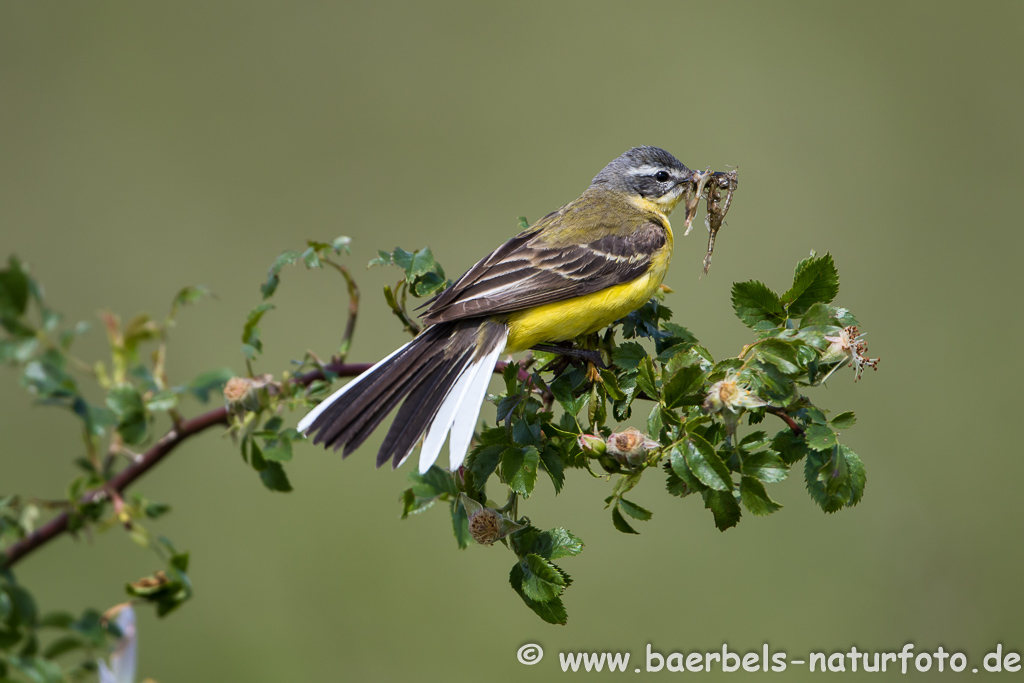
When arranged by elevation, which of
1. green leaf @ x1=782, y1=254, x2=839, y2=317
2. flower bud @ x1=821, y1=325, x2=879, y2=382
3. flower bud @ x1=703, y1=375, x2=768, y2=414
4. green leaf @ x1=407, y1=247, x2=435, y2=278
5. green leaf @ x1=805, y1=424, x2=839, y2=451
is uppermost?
green leaf @ x1=407, y1=247, x2=435, y2=278

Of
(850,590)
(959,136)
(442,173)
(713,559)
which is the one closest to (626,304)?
(713,559)

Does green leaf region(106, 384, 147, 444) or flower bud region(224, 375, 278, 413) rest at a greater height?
flower bud region(224, 375, 278, 413)

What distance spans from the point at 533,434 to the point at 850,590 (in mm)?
3761

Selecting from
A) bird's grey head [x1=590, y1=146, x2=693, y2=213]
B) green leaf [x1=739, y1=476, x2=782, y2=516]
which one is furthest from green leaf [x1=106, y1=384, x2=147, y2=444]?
bird's grey head [x1=590, y1=146, x2=693, y2=213]

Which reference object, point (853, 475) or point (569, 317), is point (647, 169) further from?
point (853, 475)

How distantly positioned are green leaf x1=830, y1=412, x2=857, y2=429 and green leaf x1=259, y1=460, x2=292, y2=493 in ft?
4.20

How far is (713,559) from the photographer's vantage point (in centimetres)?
493

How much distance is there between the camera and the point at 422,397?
248cm

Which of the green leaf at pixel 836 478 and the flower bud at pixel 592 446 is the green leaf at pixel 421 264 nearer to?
the flower bud at pixel 592 446

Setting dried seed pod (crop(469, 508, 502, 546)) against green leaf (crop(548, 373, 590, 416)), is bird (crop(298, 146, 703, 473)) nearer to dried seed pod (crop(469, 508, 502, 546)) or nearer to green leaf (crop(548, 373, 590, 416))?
dried seed pod (crop(469, 508, 502, 546))

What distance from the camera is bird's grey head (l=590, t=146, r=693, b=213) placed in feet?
13.3

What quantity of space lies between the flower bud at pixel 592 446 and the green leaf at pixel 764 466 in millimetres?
324

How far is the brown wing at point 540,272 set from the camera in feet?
9.34

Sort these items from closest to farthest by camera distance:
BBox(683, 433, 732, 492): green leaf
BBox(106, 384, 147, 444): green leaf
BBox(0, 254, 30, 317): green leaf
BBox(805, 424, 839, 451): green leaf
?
BBox(0, 254, 30, 317): green leaf → BBox(106, 384, 147, 444): green leaf → BBox(683, 433, 732, 492): green leaf → BBox(805, 424, 839, 451): green leaf
